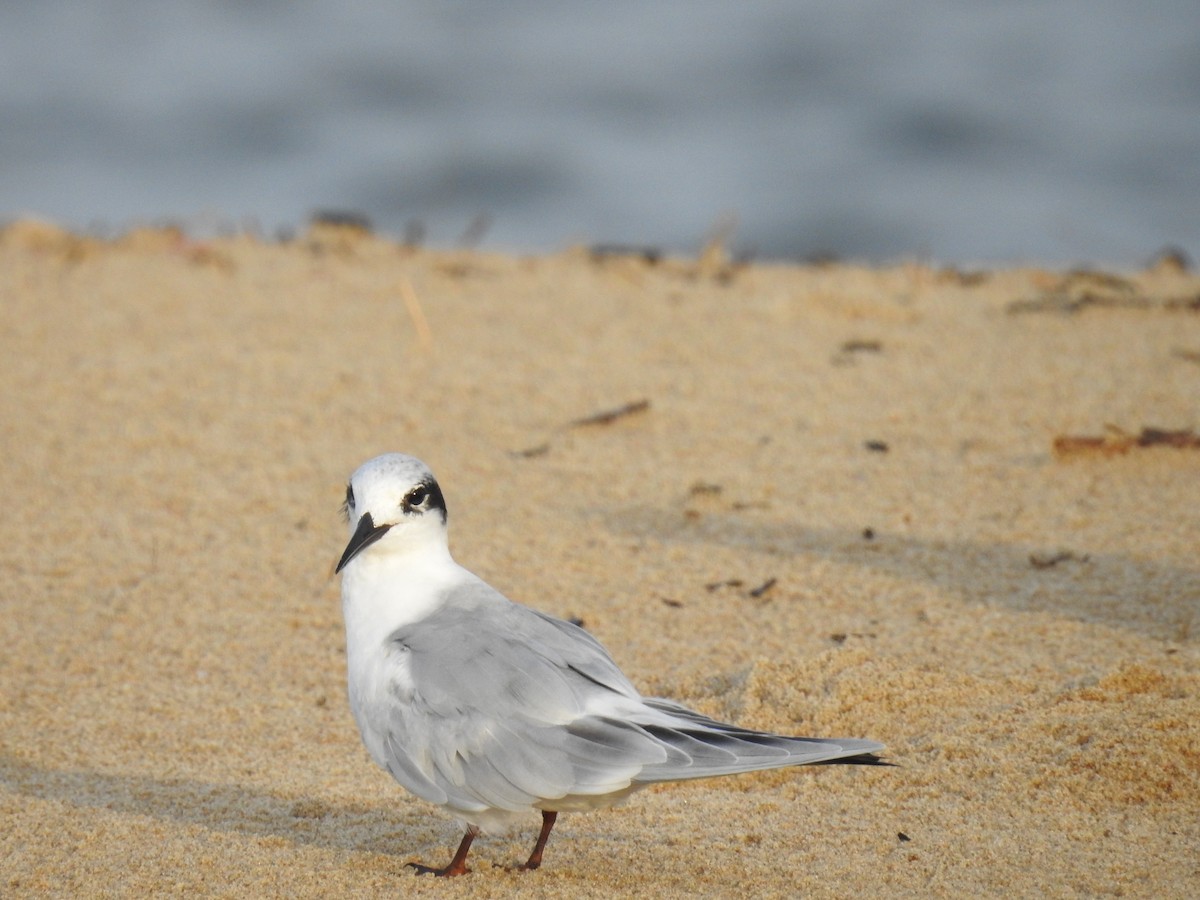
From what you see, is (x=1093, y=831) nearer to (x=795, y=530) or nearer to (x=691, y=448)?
(x=795, y=530)

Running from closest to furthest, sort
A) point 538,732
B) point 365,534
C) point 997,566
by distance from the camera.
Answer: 1. point 538,732
2. point 365,534
3. point 997,566

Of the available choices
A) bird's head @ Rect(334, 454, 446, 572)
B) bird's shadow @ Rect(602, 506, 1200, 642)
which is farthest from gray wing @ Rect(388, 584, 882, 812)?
bird's shadow @ Rect(602, 506, 1200, 642)

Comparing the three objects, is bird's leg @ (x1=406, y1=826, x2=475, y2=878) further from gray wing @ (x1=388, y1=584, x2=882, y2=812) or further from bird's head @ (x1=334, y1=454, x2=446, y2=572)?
bird's head @ (x1=334, y1=454, x2=446, y2=572)

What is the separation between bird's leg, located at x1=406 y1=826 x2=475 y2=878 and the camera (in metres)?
2.65

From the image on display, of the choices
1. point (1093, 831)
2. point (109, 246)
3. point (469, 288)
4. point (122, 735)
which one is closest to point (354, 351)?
point (469, 288)

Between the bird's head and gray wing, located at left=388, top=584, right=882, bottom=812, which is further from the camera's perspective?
the bird's head

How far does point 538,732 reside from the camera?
2545 mm


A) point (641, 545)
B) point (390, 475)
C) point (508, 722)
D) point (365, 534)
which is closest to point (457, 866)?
point (508, 722)

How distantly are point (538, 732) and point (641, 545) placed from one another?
1.87 metres

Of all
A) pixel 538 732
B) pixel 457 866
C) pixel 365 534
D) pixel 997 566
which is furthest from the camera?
pixel 997 566

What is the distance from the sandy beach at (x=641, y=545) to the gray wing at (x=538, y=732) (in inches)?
9.1

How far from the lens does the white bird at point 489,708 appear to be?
246cm

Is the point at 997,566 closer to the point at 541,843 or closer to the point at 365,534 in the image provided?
the point at 541,843

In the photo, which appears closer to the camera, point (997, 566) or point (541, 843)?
point (541, 843)
